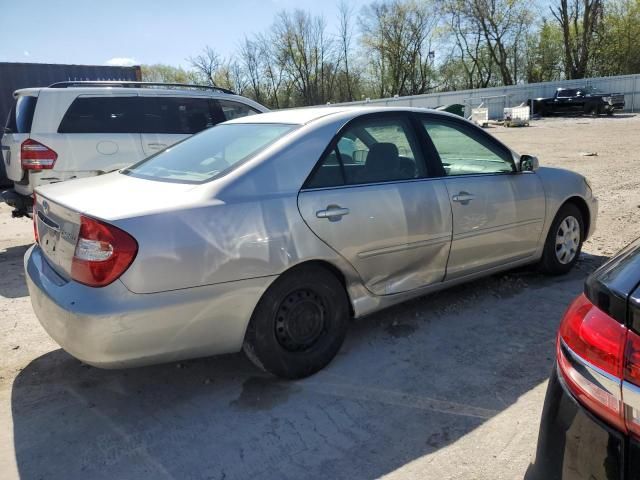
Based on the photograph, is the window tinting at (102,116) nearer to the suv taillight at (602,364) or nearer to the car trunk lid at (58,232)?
the car trunk lid at (58,232)

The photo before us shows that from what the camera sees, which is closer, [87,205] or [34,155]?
[87,205]

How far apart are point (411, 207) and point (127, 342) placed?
1974mm

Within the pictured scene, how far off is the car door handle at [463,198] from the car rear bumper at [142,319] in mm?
1630

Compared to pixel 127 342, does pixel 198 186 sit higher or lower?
higher

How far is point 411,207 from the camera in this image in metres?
3.55

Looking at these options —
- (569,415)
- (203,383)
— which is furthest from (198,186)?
(569,415)

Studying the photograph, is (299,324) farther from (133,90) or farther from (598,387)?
(133,90)

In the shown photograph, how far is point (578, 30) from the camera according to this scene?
46.4 m

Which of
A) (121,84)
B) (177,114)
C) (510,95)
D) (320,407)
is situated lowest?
(320,407)

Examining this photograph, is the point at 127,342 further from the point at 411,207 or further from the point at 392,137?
the point at 392,137

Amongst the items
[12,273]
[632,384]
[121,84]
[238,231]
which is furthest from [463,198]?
[121,84]

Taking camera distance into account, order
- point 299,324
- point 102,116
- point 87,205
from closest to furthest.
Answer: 1. point 87,205
2. point 299,324
3. point 102,116

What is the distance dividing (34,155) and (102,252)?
4430 mm

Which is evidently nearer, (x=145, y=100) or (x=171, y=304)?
(x=171, y=304)
